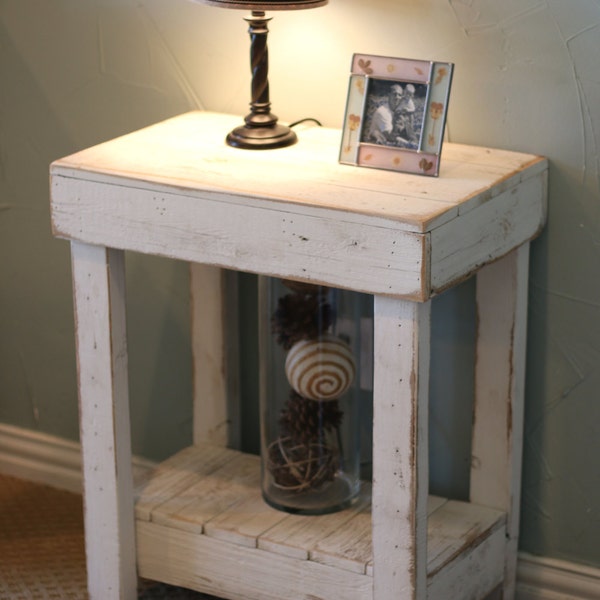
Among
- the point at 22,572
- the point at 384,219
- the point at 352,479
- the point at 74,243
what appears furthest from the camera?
the point at 22,572

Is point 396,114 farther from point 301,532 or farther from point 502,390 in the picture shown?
point 301,532

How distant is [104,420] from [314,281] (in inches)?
16.9

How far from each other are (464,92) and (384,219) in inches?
14.7

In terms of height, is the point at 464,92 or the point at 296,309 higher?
the point at 464,92

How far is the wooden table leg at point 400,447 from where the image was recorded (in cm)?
142

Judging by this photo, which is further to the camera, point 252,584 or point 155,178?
point 252,584

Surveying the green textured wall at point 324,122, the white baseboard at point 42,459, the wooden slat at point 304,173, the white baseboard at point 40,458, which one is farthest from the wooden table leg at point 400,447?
the white baseboard at point 40,458

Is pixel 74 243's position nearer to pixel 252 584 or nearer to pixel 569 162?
pixel 252 584

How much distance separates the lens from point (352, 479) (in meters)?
1.76

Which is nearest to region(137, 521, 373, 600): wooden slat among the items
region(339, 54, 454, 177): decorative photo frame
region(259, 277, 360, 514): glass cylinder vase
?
region(259, 277, 360, 514): glass cylinder vase

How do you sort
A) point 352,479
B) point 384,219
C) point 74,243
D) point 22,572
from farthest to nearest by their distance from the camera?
point 22,572, point 352,479, point 74,243, point 384,219

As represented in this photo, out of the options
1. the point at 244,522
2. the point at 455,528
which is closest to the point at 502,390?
the point at 455,528

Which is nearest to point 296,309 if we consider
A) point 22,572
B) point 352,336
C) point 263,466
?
point 352,336

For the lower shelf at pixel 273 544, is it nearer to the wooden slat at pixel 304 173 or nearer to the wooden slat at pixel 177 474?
the wooden slat at pixel 177 474
